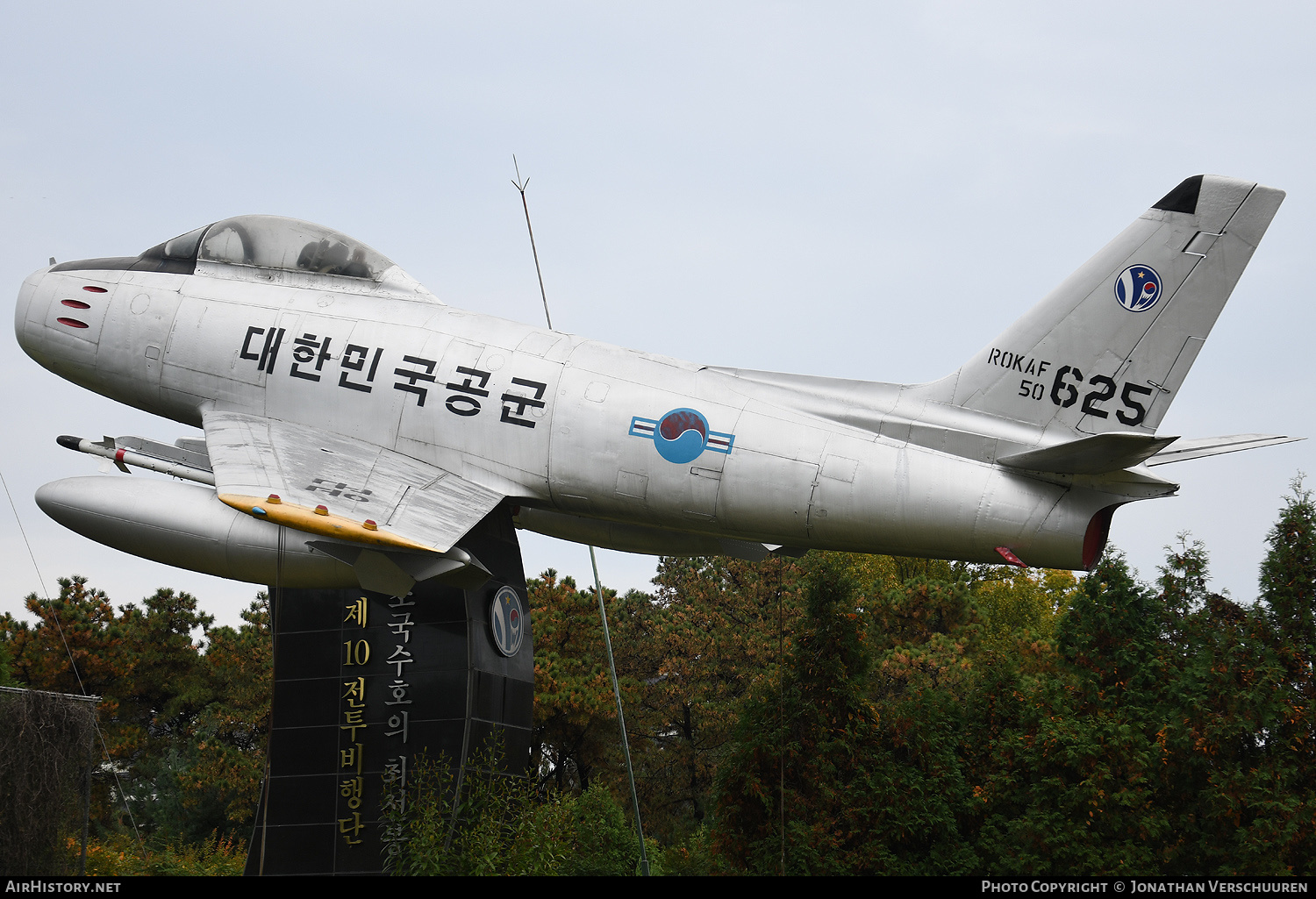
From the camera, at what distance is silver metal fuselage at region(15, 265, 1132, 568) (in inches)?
438

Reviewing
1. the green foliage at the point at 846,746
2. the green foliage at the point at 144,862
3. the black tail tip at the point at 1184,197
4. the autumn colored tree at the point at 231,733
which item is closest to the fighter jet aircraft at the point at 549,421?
the black tail tip at the point at 1184,197

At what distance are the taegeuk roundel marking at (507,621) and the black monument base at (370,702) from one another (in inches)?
0.8

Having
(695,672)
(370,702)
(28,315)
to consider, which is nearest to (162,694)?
(695,672)

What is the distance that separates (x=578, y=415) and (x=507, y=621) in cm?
278

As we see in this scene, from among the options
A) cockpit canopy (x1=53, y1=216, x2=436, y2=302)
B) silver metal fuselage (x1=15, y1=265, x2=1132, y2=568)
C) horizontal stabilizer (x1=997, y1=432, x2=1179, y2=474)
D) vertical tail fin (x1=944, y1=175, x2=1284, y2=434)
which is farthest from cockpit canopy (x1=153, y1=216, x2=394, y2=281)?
horizontal stabilizer (x1=997, y1=432, x2=1179, y2=474)

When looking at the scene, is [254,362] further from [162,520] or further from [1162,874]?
[1162,874]

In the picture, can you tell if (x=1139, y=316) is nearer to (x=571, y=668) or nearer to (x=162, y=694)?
(x=571, y=668)

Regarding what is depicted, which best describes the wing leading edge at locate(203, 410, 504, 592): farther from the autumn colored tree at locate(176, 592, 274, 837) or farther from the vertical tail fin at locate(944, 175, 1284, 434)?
the autumn colored tree at locate(176, 592, 274, 837)

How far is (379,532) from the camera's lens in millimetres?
10438

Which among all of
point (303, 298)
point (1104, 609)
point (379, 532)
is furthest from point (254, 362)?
point (1104, 609)

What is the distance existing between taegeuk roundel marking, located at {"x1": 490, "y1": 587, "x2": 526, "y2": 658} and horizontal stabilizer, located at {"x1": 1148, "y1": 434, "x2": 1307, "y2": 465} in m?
7.38

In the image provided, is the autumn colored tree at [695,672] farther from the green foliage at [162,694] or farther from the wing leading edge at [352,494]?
the wing leading edge at [352,494]

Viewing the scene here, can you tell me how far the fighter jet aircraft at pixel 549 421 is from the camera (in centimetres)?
1096

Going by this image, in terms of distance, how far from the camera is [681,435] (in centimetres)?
1188
